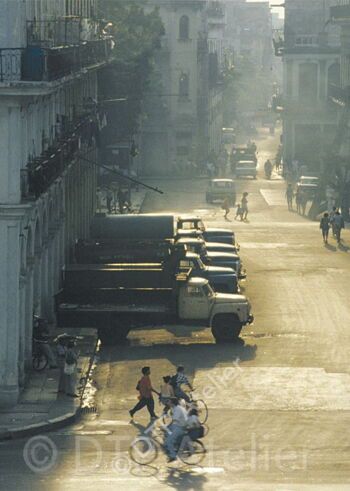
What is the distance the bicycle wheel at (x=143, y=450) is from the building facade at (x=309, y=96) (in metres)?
89.1

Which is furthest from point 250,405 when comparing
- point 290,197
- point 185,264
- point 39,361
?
point 290,197

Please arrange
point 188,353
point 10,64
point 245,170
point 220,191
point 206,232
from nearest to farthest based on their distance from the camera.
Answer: point 10,64
point 188,353
point 206,232
point 220,191
point 245,170

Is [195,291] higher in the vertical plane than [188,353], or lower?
higher

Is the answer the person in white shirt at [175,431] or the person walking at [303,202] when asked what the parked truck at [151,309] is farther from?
the person walking at [303,202]

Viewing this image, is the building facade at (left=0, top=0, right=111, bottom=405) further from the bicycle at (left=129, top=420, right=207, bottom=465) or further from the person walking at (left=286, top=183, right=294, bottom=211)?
the person walking at (left=286, top=183, right=294, bottom=211)

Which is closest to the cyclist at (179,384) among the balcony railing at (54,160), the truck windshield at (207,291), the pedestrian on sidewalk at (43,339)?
the balcony railing at (54,160)

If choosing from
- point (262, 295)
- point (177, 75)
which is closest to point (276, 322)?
point (262, 295)

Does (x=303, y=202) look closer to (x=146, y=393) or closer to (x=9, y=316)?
(x=9, y=316)

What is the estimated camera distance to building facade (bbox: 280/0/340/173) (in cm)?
12575

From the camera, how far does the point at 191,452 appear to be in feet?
112

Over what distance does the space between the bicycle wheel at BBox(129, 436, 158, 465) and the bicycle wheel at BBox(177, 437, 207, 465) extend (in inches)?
22.4

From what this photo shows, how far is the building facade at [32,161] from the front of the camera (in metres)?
38.8

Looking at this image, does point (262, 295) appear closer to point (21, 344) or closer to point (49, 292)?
point (49, 292)

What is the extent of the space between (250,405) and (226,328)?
27.7 ft
